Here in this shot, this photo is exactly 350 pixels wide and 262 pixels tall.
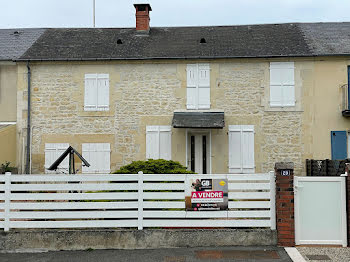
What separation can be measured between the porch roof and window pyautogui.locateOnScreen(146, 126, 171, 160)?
64 centimetres

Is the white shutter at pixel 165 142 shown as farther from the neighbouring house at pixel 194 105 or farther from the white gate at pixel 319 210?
the white gate at pixel 319 210

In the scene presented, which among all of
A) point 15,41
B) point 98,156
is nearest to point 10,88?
point 15,41

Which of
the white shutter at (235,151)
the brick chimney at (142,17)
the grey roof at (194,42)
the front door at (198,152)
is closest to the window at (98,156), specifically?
the front door at (198,152)

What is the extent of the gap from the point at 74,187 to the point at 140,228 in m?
1.39

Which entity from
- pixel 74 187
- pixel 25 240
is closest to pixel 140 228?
pixel 74 187

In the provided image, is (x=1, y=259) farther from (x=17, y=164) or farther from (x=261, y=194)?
(x=17, y=164)

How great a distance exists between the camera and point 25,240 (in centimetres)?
773

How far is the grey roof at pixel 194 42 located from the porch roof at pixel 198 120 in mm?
2032

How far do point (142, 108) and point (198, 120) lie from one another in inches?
82.9

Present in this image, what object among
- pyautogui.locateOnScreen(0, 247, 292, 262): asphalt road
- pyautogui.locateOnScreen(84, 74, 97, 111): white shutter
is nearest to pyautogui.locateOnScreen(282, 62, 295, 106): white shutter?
pyautogui.locateOnScreen(84, 74, 97, 111): white shutter

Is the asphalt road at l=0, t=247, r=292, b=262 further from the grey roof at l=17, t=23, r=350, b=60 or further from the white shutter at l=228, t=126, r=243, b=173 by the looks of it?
the grey roof at l=17, t=23, r=350, b=60

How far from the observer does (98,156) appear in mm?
15672

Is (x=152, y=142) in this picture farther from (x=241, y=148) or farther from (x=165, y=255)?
(x=165, y=255)

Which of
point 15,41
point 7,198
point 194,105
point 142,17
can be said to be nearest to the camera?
point 7,198
